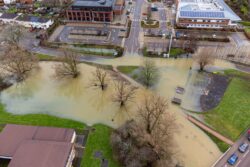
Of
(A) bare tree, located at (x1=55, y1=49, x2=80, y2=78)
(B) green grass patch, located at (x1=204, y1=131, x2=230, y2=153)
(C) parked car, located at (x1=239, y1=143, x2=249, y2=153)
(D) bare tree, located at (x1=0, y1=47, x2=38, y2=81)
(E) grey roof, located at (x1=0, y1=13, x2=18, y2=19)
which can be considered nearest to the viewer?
(C) parked car, located at (x1=239, y1=143, x2=249, y2=153)

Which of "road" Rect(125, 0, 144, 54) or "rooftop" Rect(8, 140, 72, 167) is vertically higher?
"road" Rect(125, 0, 144, 54)

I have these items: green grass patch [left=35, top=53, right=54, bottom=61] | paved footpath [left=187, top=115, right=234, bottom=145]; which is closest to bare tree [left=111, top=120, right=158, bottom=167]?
paved footpath [left=187, top=115, right=234, bottom=145]

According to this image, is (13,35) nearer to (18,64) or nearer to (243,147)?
(18,64)

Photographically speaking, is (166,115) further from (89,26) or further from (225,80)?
(89,26)

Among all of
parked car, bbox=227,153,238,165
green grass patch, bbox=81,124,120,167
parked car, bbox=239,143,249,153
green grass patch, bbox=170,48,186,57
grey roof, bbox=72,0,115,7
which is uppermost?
grey roof, bbox=72,0,115,7

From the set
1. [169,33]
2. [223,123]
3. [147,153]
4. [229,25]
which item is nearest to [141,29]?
[169,33]

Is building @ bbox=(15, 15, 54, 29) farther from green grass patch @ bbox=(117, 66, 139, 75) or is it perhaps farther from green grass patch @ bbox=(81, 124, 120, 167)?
green grass patch @ bbox=(81, 124, 120, 167)
